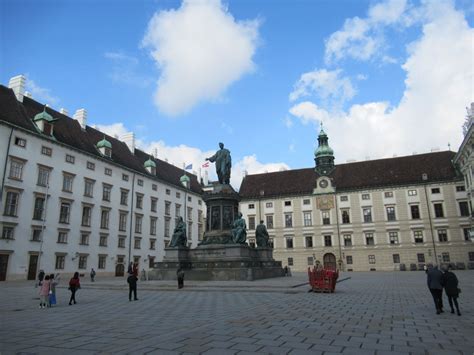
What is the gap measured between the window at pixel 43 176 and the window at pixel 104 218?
8.41m

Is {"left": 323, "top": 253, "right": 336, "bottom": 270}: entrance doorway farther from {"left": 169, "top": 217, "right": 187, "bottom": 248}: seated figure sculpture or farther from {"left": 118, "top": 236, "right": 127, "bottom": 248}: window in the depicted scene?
{"left": 169, "top": 217, "right": 187, "bottom": 248}: seated figure sculpture

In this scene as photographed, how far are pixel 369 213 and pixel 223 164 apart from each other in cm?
3422

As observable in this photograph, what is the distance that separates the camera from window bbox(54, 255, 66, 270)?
36.8 meters

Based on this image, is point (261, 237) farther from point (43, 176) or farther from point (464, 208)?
point (464, 208)

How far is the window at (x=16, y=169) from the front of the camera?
110ft

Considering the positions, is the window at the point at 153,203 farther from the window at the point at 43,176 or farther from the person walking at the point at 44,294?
the person walking at the point at 44,294

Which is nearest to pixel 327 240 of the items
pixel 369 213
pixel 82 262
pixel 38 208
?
pixel 369 213

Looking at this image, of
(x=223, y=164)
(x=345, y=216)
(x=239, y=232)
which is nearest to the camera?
(x=239, y=232)

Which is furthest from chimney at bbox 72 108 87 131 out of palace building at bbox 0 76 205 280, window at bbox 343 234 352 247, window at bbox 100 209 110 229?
window at bbox 343 234 352 247

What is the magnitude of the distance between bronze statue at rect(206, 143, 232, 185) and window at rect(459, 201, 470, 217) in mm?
37462

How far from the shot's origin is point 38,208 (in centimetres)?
3569

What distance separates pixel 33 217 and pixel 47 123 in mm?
10208

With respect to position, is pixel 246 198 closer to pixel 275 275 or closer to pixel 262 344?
pixel 275 275

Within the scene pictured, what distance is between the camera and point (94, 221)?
139ft
